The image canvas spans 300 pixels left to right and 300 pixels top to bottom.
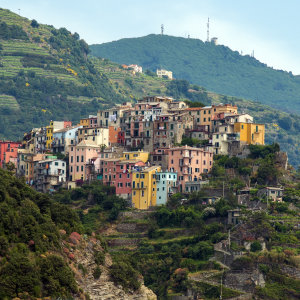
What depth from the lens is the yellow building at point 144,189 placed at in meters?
107

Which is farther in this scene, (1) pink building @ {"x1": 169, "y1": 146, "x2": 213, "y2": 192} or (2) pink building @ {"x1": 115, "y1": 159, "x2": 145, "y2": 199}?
(2) pink building @ {"x1": 115, "y1": 159, "x2": 145, "y2": 199}

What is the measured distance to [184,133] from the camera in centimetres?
11819

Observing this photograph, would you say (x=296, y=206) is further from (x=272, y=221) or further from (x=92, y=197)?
(x=92, y=197)

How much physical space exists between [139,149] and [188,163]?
34.2 feet

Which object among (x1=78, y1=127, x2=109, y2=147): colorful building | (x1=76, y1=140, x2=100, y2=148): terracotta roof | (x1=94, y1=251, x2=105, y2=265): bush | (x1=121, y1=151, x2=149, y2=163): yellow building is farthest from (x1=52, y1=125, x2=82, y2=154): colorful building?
(x1=94, y1=251, x2=105, y2=265): bush

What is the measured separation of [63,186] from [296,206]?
29106 mm

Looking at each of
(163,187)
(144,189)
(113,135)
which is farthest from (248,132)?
(113,135)

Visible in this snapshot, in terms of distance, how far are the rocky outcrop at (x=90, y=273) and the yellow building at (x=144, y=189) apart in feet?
77.1

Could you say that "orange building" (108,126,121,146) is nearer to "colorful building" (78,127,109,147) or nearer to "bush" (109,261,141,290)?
"colorful building" (78,127,109,147)

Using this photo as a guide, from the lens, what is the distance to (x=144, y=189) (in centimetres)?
10681

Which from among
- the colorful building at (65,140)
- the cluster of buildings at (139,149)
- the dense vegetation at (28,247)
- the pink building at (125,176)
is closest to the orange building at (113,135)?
the cluster of buildings at (139,149)

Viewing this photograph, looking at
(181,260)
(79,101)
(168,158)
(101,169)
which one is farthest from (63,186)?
(79,101)

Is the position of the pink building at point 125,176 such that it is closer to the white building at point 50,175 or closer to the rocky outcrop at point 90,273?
the white building at point 50,175

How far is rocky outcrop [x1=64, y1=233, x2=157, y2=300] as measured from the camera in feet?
253
